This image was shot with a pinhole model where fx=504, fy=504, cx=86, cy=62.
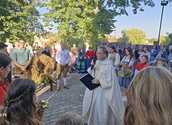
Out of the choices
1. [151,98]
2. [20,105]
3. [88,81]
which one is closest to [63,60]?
[88,81]

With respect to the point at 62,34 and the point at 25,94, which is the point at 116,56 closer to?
the point at 62,34

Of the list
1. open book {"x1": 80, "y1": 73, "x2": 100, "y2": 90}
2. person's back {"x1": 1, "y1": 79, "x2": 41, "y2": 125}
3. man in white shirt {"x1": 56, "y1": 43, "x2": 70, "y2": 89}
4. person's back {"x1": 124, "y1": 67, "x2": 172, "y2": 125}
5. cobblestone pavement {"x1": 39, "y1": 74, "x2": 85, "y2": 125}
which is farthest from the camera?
man in white shirt {"x1": 56, "y1": 43, "x2": 70, "y2": 89}

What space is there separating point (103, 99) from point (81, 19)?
75.6 feet

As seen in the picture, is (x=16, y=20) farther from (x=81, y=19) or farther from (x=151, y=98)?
(x=151, y=98)

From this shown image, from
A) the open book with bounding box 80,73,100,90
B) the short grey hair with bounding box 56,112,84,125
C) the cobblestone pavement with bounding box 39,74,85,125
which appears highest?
the short grey hair with bounding box 56,112,84,125

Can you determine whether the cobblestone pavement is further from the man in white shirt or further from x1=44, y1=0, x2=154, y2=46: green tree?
x1=44, y1=0, x2=154, y2=46: green tree

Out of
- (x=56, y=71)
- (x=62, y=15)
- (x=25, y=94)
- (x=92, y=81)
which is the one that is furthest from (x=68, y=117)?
(x=62, y=15)

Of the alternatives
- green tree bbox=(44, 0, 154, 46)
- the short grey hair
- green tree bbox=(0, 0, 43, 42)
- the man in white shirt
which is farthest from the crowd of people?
green tree bbox=(44, 0, 154, 46)

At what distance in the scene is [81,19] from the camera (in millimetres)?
32312

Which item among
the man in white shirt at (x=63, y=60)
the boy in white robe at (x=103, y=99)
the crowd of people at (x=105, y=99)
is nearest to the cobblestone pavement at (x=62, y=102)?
the man in white shirt at (x=63, y=60)

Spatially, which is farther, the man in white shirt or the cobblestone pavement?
the man in white shirt

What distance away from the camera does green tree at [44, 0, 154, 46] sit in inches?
1272

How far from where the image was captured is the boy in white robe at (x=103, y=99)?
30.9 feet

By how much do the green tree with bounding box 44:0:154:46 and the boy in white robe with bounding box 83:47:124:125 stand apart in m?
22.5
